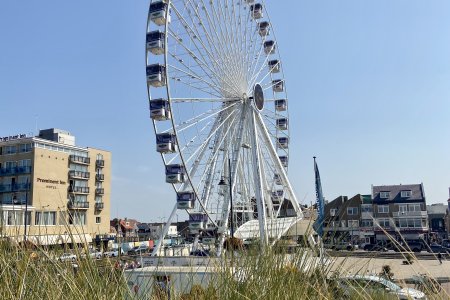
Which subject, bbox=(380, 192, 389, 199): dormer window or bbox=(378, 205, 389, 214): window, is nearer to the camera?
bbox=(378, 205, 389, 214): window

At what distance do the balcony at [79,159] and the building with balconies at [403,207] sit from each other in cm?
4426

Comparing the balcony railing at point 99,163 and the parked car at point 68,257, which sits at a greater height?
the balcony railing at point 99,163

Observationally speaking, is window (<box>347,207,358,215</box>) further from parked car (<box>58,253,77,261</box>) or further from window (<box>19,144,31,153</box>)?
parked car (<box>58,253,77,261</box>)

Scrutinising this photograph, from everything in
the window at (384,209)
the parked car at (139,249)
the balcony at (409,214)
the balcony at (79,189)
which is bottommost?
the parked car at (139,249)

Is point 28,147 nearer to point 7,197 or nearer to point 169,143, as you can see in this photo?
point 7,197


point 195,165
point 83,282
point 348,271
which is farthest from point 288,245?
point 195,165

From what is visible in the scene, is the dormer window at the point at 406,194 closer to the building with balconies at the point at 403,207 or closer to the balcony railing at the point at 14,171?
the building with balconies at the point at 403,207

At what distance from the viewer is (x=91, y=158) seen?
75688 mm

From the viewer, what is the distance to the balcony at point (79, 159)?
71.4 m

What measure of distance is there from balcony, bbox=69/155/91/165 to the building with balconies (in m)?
44.3

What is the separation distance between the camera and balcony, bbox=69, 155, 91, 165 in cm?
7144

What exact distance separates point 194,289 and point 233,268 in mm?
527

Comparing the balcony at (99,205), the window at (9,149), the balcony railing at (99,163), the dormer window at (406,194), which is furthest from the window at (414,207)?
the window at (9,149)

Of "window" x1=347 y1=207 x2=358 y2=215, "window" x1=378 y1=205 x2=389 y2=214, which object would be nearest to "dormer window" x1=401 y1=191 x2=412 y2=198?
"window" x1=378 y1=205 x2=389 y2=214
